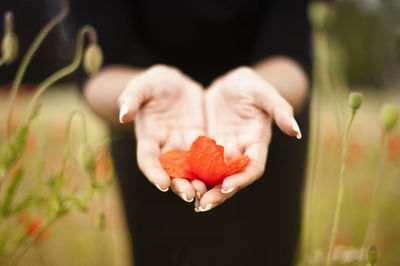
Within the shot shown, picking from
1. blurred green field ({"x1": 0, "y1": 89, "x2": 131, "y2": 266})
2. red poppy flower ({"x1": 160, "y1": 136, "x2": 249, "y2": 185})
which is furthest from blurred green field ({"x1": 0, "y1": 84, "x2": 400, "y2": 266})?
red poppy flower ({"x1": 160, "y1": 136, "x2": 249, "y2": 185})

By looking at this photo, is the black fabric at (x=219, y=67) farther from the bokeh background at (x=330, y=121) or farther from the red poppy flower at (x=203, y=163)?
the red poppy flower at (x=203, y=163)

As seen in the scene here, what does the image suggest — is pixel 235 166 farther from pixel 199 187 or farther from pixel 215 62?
pixel 215 62

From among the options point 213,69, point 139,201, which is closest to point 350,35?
point 213,69

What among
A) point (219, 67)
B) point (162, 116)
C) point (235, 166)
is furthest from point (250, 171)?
point (219, 67)

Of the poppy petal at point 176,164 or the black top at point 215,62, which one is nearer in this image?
the poppy petal at point 176,164

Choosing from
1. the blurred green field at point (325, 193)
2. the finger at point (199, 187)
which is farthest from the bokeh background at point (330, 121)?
the finger at point (199, 187)

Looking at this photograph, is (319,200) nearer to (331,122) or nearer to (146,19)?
(331,122)

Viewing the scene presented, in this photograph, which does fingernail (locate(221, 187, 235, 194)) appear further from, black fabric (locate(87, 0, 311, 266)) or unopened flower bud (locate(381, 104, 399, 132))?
black fabric (locate(87, 0, 311, 266))
